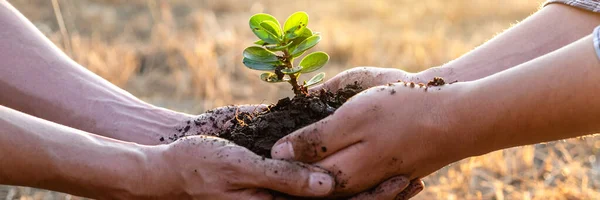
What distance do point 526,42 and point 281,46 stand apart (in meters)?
0.75

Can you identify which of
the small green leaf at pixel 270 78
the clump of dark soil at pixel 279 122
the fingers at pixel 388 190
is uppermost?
the small green leaf at pixel 270 78

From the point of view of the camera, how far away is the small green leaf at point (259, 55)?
67.6 inches

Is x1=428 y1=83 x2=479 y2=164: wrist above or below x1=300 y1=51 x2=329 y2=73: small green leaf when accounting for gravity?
Answer: below

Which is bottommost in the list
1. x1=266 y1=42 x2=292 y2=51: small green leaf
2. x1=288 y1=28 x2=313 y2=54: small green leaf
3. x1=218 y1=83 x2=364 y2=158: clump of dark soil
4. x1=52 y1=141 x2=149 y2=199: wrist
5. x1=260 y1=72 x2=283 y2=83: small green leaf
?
x1=52 y1=141 x2=149 y2=199: wrist

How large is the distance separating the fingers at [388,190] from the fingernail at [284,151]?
19 cm

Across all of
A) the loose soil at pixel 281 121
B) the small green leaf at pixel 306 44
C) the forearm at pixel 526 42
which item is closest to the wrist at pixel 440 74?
the forearm at pixel 526 42

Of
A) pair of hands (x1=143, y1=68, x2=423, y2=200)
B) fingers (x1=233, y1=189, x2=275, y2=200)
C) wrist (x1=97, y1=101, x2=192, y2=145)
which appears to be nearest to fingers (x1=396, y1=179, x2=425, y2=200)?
pair of hands (x1=143, y1=68, x2=423, y2=200)

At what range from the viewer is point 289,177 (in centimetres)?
152

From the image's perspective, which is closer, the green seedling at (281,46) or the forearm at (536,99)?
the forearm at (536,99)

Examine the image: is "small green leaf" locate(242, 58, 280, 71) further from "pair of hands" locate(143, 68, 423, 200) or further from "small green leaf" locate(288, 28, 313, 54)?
"pair of hands" locate(143, 68, 423, 200)

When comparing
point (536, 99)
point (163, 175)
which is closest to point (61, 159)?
point (163, 175)

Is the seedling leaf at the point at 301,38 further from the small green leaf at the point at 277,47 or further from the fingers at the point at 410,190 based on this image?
the fingers at the point at 410,190

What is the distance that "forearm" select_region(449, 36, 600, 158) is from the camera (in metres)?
1.51

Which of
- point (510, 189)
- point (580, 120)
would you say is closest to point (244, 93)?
point (510, 189)
